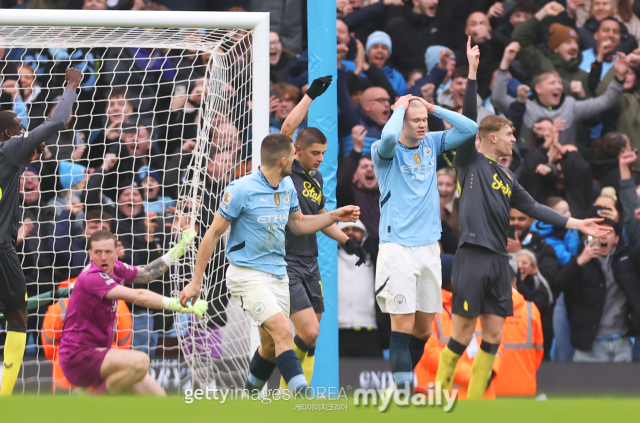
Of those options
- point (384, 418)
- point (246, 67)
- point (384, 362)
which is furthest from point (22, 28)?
point (384, 418)

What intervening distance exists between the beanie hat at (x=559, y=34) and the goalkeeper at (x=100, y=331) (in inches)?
176

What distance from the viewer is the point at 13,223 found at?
5672 millimetres

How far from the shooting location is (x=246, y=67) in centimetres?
634

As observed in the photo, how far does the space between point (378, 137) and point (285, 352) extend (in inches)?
124

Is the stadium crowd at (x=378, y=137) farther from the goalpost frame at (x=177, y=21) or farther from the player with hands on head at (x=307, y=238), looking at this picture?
the player with hands on head at (x=307, y=238)

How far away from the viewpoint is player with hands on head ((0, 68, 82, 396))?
5.49 metres

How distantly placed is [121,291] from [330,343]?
1.56m

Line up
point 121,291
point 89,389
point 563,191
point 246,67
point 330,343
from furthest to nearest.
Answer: point 563,191 < point 246,67 < point 330,343 < point 89,389 < point 121,291

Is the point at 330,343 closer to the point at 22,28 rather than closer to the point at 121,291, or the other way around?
the point at 121,291

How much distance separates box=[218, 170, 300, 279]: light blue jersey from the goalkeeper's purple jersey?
0.86m

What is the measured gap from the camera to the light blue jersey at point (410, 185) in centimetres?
520

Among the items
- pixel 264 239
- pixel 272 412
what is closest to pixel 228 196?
pixel 264 239

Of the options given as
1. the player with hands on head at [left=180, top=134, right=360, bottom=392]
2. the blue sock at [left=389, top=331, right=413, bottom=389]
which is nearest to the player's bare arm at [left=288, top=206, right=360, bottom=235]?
the player with hands on head at [left=180, top=134, right=360, bottom=392]

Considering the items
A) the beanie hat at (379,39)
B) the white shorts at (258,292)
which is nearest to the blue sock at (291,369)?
the white shorts at (258,292)
